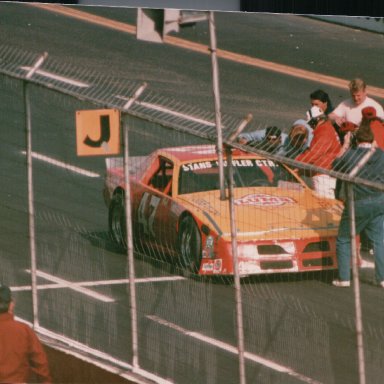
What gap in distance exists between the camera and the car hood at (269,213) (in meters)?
8.85

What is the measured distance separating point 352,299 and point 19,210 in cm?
276

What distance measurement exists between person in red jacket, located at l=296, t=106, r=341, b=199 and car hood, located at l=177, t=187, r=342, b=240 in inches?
4.1

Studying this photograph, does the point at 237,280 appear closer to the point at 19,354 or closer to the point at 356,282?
the point at 356,282

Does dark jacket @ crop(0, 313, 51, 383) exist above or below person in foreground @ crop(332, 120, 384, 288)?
below

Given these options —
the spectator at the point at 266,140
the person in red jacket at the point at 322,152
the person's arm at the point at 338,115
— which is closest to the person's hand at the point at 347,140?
the person in red jacket at the point at 322,152

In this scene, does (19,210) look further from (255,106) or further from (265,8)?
(265,8)

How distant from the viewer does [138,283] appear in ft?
28.4

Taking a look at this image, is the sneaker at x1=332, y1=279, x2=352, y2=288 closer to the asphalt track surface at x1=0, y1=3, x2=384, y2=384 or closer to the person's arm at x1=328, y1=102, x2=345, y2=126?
the asphalt track surface at x1=0, y1=3, x2=384, y2=384

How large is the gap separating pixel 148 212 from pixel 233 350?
1.24 meters

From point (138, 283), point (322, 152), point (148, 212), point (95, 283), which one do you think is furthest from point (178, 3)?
point (138, 283)

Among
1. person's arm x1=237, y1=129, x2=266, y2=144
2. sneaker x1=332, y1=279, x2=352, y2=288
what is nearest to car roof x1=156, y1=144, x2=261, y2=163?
person's arm x1=237, y1=129, x2=266, y2=144

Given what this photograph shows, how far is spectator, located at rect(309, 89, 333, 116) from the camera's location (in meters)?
12.9

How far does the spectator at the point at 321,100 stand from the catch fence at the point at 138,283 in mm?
3736

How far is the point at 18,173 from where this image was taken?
9203 mm
